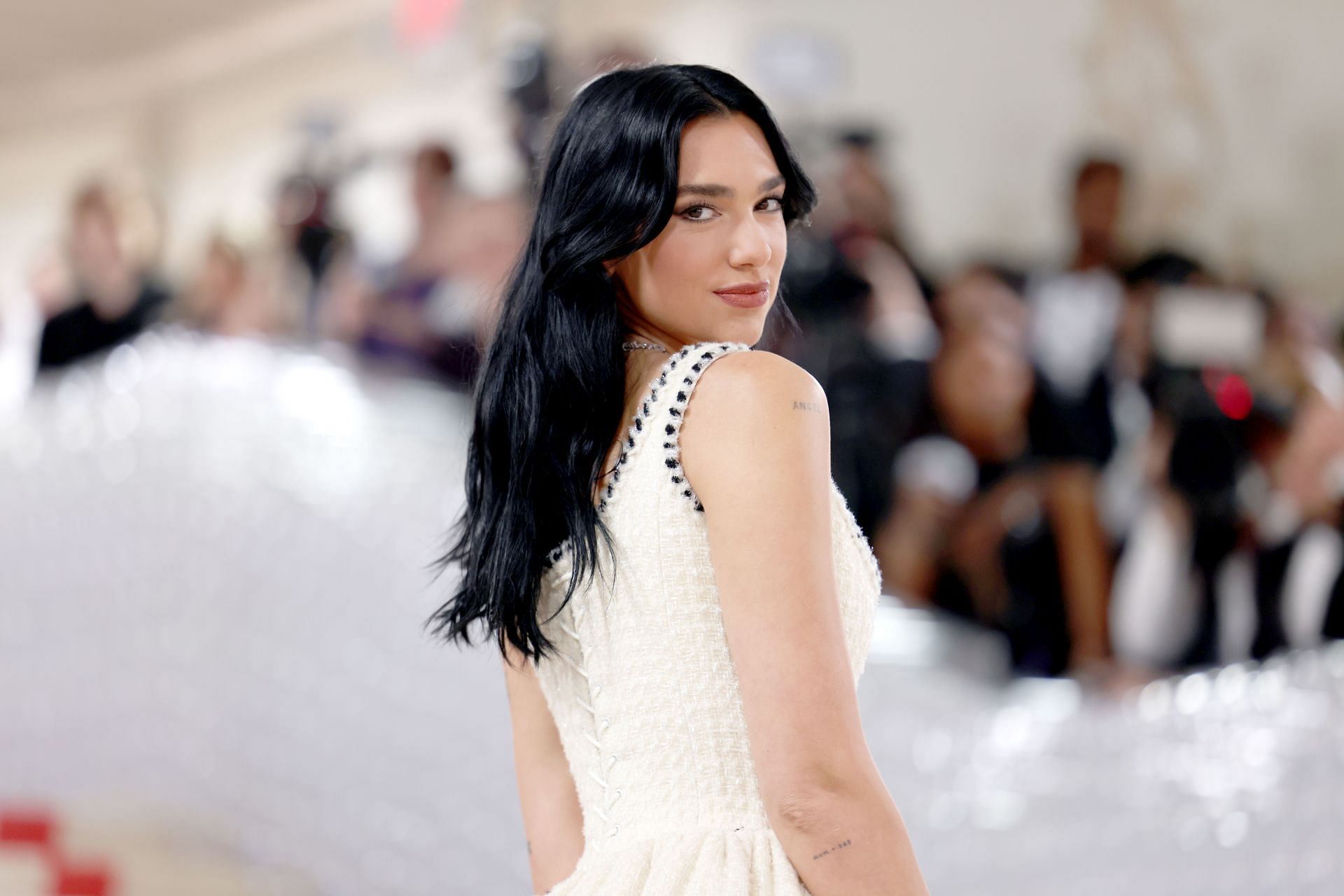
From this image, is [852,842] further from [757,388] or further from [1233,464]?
[1233,464]

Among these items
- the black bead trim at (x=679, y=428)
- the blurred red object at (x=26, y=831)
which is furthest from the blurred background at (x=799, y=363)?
the black bead trim at (x=679, y=428)

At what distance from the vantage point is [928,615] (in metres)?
3.20

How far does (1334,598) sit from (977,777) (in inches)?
43.3

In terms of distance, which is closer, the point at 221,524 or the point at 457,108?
the point at 221,524

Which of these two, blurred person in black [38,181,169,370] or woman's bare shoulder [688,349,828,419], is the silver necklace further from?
blurred person in black [38,181,169,370]

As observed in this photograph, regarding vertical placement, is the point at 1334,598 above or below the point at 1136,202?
below

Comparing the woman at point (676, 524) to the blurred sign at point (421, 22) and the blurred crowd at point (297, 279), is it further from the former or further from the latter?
the blurred sign at point (421, 22)

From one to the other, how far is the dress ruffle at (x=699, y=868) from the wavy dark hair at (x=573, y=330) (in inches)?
5.3

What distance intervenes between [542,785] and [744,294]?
14.5 inches

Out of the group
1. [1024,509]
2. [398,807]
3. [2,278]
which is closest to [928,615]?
Answer: [1024,509]

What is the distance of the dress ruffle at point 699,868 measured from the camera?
0.73 m

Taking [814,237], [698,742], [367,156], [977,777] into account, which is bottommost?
[977,777]

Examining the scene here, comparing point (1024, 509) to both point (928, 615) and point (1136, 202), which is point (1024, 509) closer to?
point (928, 615)

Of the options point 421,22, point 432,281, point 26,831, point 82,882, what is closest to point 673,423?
point 82,882
